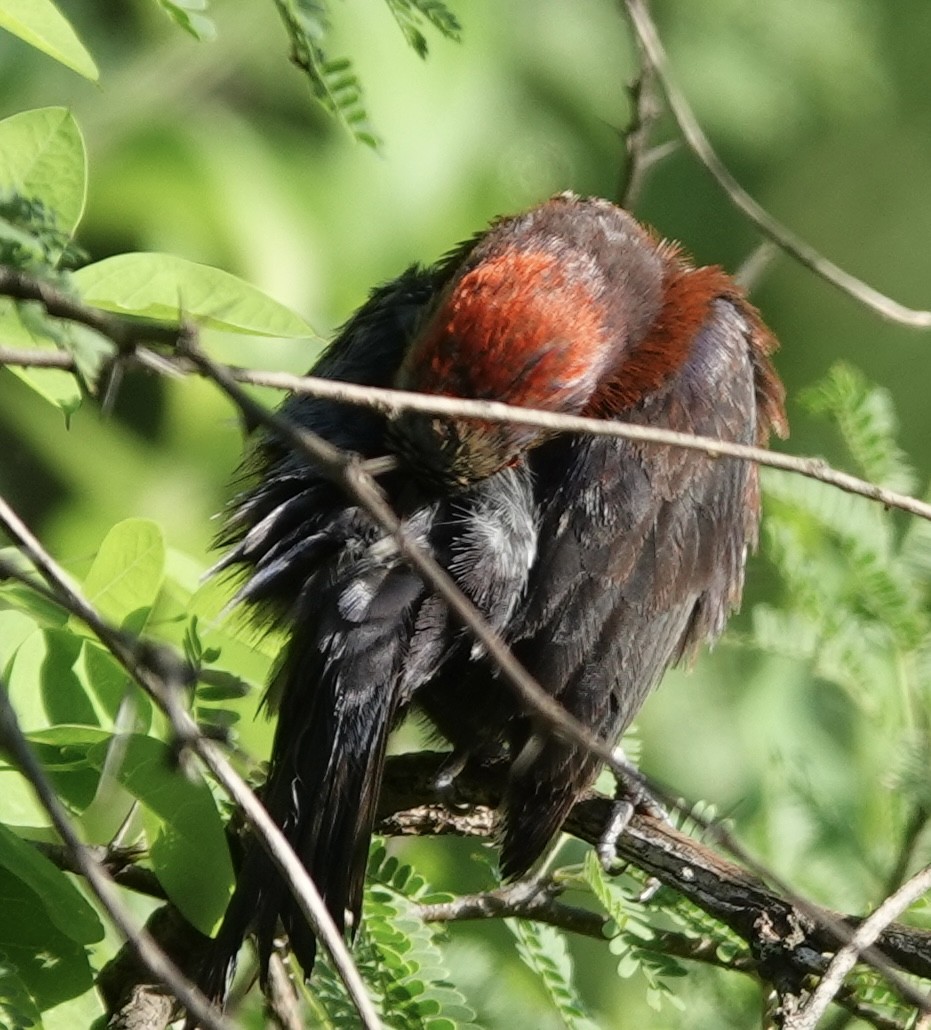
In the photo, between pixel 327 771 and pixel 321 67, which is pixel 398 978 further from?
pixel 321 67

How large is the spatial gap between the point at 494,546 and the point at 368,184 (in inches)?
118

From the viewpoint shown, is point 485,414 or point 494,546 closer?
point 485,414

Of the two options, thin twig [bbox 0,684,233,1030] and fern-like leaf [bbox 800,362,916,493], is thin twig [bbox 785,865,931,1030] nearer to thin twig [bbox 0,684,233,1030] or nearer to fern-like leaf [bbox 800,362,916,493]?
thin twig [bbox 0,684,233,1030]

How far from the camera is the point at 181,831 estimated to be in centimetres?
252

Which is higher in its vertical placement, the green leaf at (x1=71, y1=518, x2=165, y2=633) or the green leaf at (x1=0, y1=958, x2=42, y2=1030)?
the green leaf at (x1=71, y1=518, x2=165, y2=633)

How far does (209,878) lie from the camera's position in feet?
8.61

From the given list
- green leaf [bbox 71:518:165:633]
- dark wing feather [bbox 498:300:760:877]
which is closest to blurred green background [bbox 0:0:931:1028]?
dark wing feather [bbox 498:300:760:877]

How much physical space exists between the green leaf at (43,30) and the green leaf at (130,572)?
77cm

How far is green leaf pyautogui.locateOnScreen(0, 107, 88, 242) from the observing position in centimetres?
253

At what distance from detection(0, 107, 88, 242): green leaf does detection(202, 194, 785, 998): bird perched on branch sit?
79 cm

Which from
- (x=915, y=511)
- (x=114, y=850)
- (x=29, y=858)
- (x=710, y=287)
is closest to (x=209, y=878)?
(x=114, y=850)

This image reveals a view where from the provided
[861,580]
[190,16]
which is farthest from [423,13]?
[861,580]

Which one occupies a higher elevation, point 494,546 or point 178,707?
point 494,546

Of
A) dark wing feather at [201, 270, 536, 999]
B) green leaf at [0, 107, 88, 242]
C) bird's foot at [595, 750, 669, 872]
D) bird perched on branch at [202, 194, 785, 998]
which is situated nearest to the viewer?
green leaf at [0, 107, 88, 242]
